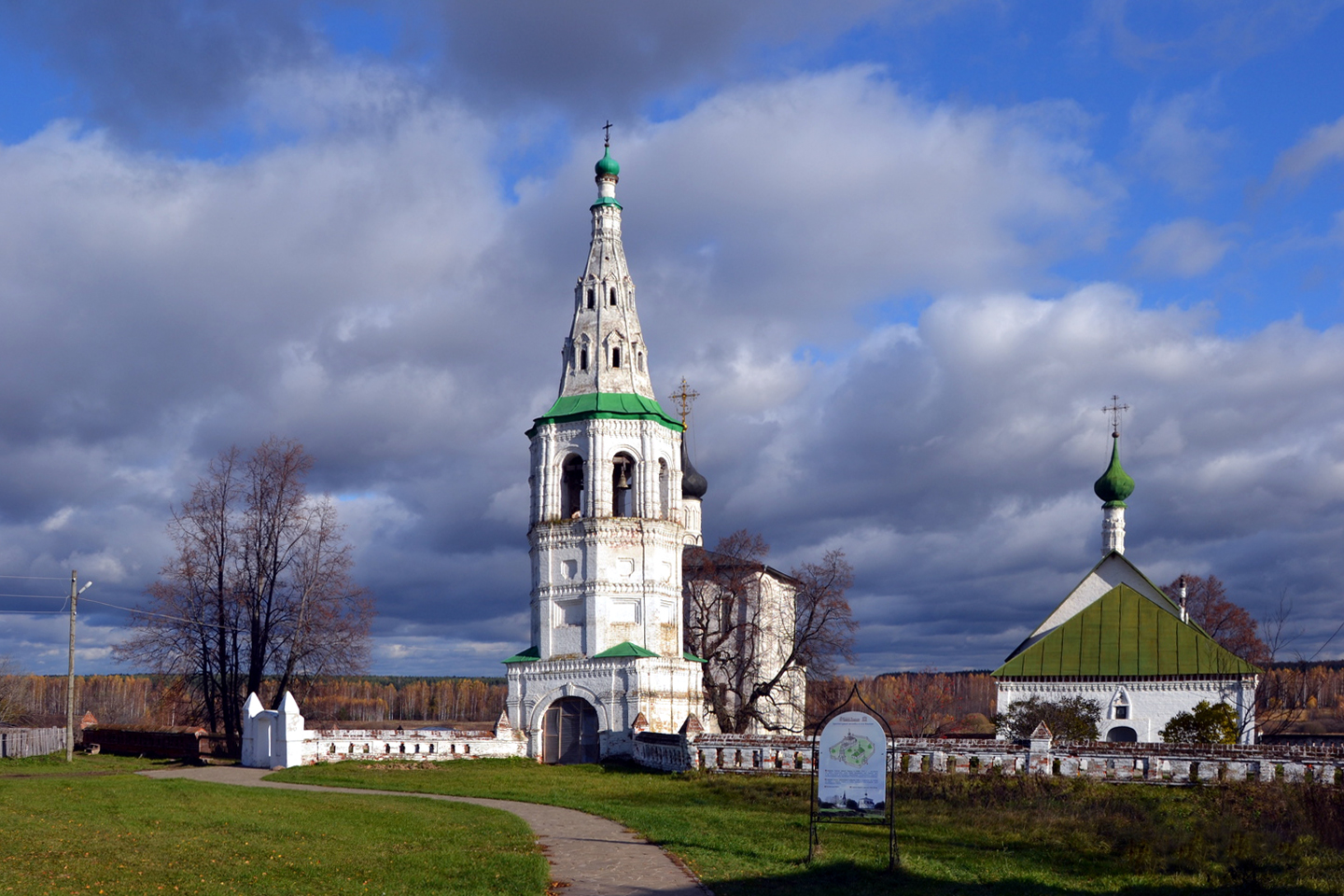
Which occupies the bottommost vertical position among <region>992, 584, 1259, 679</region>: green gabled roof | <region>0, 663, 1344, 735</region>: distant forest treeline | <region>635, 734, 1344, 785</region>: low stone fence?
<region>0, 663, 1344, 735</region>: distant forest treeline

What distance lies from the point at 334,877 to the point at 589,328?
28228 millimetres

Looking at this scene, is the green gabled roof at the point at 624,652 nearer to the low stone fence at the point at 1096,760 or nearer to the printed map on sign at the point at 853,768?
the low stone fence at the point at 1096,760

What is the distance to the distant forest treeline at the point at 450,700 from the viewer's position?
4594 centimetres

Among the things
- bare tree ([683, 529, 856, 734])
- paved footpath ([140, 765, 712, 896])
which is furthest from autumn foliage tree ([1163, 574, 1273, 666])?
paved footpath ([140, 765, 712, 896])

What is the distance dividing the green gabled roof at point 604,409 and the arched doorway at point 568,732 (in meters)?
8.72

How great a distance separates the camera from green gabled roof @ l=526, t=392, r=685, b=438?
127 feet

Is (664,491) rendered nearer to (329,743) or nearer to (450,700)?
(329,743)

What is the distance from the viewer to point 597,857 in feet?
50.3

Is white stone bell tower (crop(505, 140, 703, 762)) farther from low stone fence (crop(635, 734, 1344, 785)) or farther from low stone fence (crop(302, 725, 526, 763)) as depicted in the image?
low stone fence (crop(635, 734, 1344, 785))

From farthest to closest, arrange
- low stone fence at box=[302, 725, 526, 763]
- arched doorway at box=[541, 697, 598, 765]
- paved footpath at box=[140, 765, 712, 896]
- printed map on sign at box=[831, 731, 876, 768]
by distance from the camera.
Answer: arched doorway at box=[541, 697, 598, 765], low stone fence at box=[302, 725, 526, 763], printed map on sign at box=[831, 731, 876, 768], paved footpath at box=[140, 765, 712, 896]

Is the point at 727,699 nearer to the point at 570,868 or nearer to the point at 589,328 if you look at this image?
the point at 589,328

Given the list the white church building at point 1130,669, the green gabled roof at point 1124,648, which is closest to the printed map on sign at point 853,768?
the white church building at point 1130,669

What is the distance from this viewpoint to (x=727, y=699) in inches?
1784

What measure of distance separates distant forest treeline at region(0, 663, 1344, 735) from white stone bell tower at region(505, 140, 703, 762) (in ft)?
27.1
